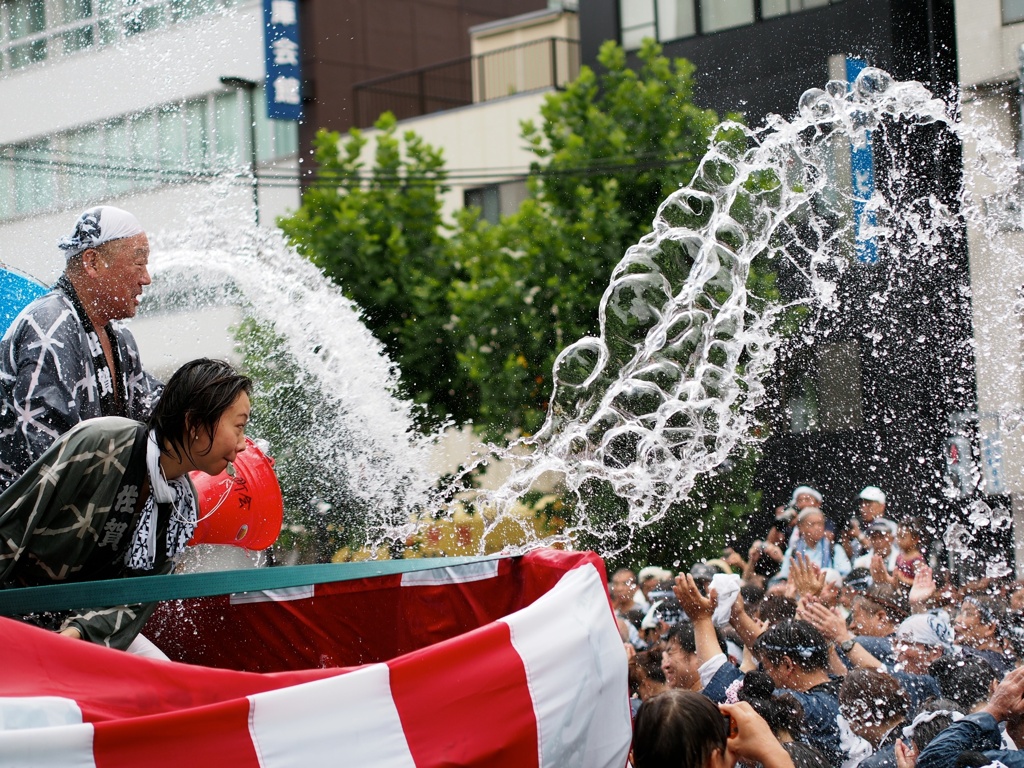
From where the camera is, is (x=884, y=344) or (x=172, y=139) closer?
(x=884, y=344)

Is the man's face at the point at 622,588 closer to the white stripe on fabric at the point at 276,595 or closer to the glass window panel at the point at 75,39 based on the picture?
the white stripe on fabric at the point at 276,595

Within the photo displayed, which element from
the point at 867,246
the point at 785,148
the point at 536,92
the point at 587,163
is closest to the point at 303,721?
the point at 785,148

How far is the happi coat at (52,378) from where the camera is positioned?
2.77 metres

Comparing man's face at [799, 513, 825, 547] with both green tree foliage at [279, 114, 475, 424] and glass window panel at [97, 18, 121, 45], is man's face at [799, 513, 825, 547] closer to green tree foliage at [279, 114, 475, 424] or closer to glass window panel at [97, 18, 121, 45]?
green tree foliage at [279, 114, 475, 424]

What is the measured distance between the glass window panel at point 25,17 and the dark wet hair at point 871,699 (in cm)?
960

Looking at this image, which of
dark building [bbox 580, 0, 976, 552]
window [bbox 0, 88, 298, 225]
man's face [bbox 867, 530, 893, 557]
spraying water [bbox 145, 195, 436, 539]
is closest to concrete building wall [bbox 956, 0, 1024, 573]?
dark building [bbox 580, 0, 976, 552]

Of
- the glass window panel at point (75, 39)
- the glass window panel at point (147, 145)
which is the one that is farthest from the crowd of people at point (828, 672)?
the glass window panel at point (147, 145)

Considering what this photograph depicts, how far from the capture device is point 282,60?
14.9 m

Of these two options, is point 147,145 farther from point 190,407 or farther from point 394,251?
point 190,407

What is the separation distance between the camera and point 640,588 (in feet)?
21.4

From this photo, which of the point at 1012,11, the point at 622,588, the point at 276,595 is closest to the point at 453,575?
Answer: the point at 276,595

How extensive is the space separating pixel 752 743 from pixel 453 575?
76 cm

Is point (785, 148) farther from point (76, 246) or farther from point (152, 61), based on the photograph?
point (152, 61)

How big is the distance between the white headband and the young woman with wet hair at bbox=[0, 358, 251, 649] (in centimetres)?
74
